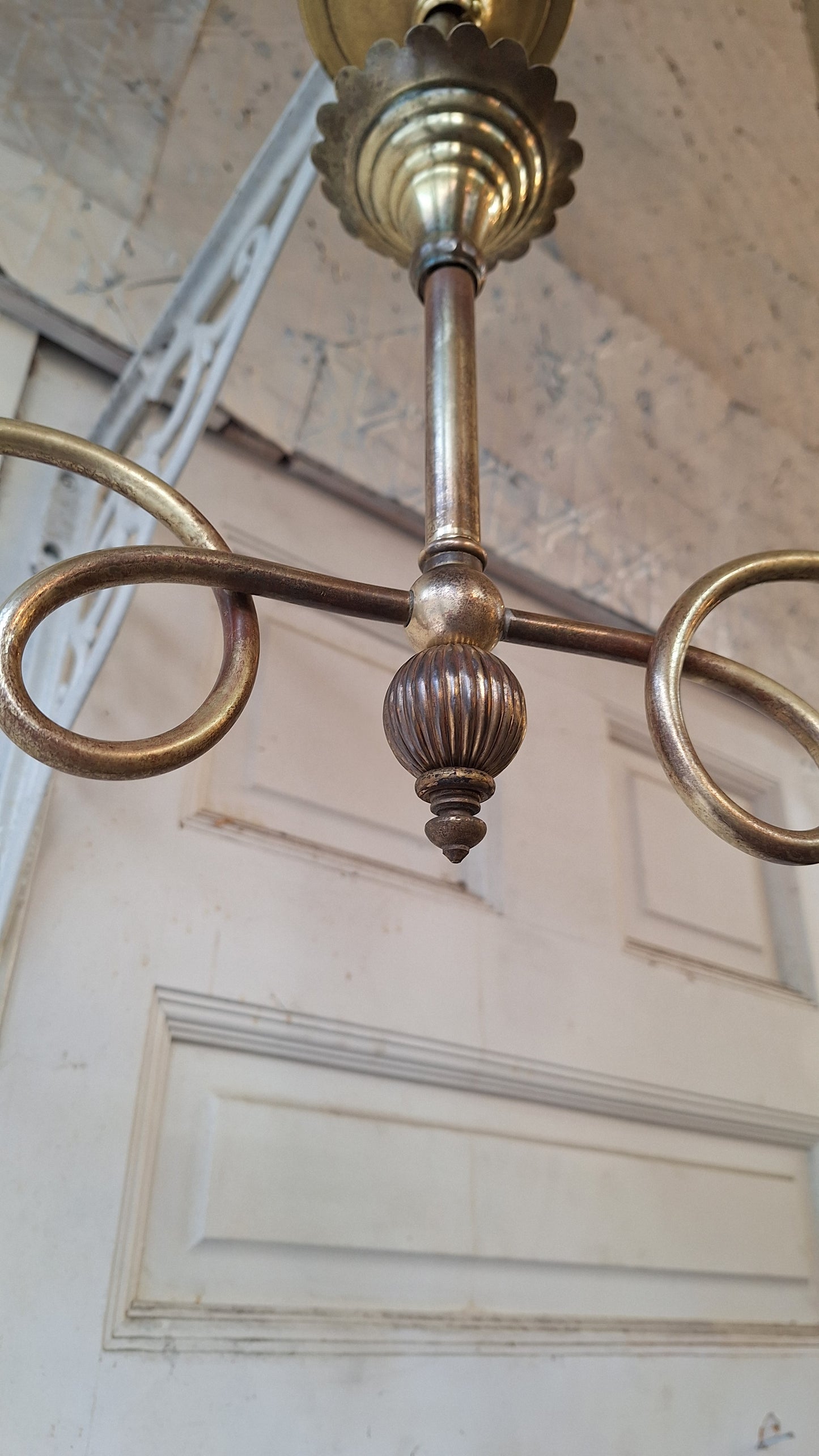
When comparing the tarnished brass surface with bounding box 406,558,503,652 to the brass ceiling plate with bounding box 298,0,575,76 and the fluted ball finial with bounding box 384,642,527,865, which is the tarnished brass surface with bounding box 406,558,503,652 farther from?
the brass ceiling plate with bounding box 298,0,575,76

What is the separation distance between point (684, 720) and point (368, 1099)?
16.6 inches

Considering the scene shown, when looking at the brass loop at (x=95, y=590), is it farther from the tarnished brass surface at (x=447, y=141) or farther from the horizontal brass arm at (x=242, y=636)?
the tarnished brass surface at (x=447, y=141)

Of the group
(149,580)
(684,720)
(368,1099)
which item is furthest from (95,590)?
(368,1099)

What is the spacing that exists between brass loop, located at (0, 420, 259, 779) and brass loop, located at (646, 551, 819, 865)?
0.34 ft

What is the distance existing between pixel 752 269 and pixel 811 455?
22 cm

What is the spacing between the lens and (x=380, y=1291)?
1.85 ft

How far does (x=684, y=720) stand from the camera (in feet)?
0.87

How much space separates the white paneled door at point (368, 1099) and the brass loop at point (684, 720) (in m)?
0.38

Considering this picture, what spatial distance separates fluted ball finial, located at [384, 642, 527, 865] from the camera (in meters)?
0.22

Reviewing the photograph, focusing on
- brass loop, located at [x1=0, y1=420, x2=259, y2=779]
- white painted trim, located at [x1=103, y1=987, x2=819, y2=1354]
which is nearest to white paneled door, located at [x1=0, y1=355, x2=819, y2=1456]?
white painted trim, located at [x1=103, y1=987, x2=819, y2=1354]

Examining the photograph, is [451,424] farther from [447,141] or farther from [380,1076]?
[380,1076]

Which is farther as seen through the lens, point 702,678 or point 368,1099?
point 368,1099

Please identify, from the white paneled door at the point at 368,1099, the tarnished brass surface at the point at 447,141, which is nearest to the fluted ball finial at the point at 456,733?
the tarnished brass surface at the point at 447,141

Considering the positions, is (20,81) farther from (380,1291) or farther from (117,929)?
(380,1291)
